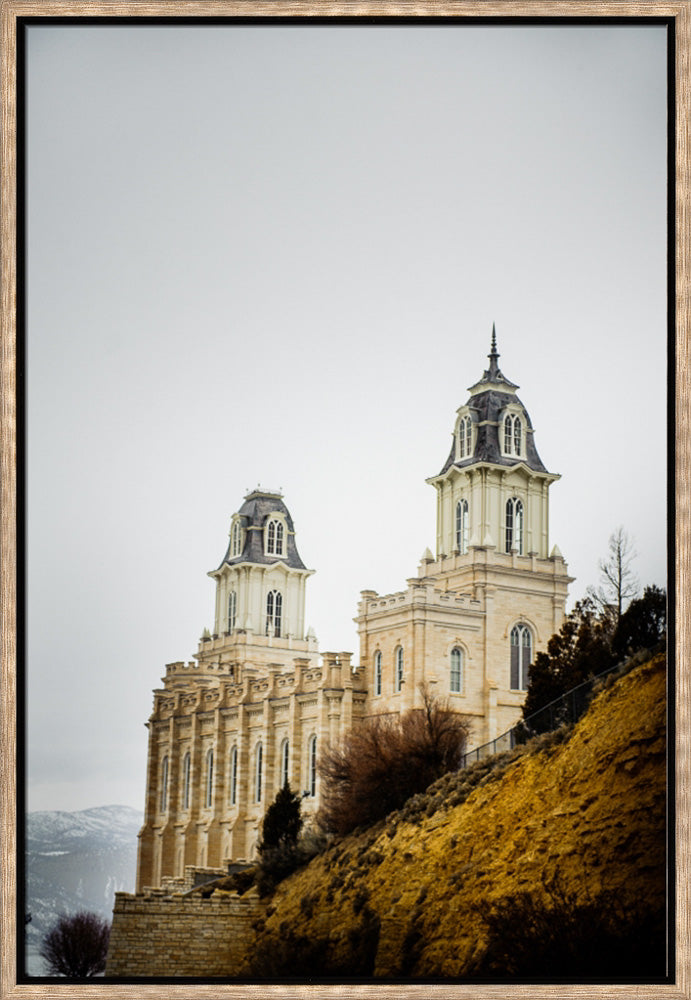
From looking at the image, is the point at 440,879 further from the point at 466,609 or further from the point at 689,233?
the point at 466,609

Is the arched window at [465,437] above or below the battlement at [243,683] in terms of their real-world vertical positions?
above

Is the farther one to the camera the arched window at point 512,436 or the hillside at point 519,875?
the arched window at point 512,436

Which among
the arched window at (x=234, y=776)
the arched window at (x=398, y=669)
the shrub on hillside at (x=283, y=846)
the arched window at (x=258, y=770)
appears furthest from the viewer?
the arched window at (x=234, y=776)

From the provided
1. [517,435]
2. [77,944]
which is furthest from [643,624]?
[517,435]

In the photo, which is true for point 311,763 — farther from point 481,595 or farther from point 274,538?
point 274,538

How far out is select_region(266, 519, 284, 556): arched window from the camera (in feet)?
161

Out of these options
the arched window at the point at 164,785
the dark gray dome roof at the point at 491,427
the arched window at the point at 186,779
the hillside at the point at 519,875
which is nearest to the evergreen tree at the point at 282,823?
the hillside at the point at 519,875

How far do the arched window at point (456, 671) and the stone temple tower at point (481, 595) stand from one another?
0.09ft

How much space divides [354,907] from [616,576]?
6594 mm

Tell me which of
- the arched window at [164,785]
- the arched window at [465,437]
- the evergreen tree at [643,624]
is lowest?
the arched window at [164,785]

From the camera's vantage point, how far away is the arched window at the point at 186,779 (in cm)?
4466

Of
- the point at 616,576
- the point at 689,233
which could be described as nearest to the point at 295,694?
the point at 616,576

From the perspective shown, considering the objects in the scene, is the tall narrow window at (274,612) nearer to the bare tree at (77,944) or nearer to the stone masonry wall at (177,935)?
the stone masonry wall at (177,935)

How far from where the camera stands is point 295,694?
135ft
